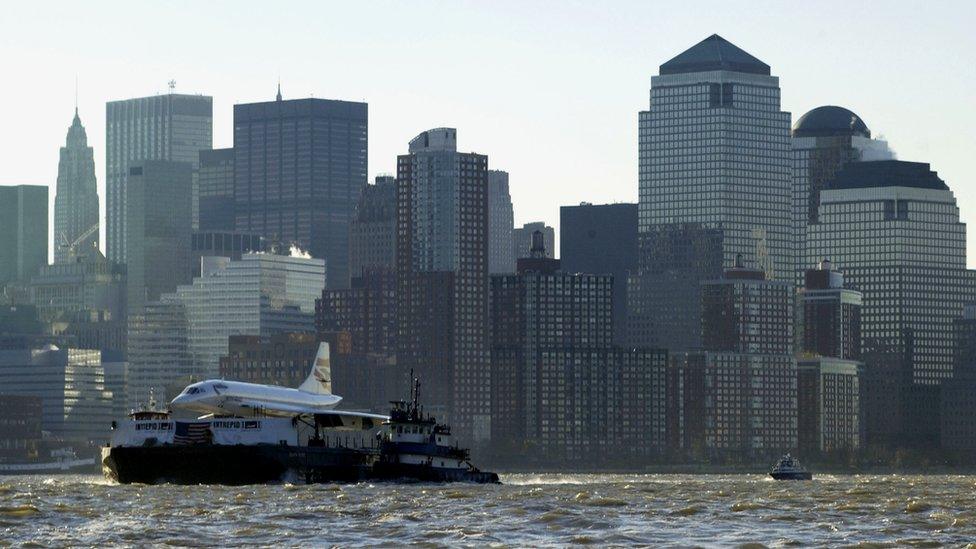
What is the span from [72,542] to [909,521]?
60202mm

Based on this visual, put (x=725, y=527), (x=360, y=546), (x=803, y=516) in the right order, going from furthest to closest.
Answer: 1. (x=803, y=516)
2. (x=725, y=527)
3. (x=360, y=546)

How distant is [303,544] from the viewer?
153 metres

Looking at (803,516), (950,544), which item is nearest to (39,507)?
(803,516)

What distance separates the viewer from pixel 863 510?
632ft

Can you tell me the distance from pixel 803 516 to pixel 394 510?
30094 millimetres

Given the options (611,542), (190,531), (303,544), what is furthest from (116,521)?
(611,542)

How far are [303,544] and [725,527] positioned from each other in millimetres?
32561

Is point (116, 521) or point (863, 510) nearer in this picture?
point (116, 521)

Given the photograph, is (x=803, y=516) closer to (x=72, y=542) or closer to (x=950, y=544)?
(x=950, y=544)

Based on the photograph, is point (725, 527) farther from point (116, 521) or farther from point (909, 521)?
point (116, 521)

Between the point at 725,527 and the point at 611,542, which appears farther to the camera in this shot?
the point at 725,527

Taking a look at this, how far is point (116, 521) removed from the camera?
6781 inches

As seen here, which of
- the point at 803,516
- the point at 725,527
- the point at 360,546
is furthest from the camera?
the point at 803,516

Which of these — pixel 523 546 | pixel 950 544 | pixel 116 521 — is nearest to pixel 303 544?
pixel 523 546
